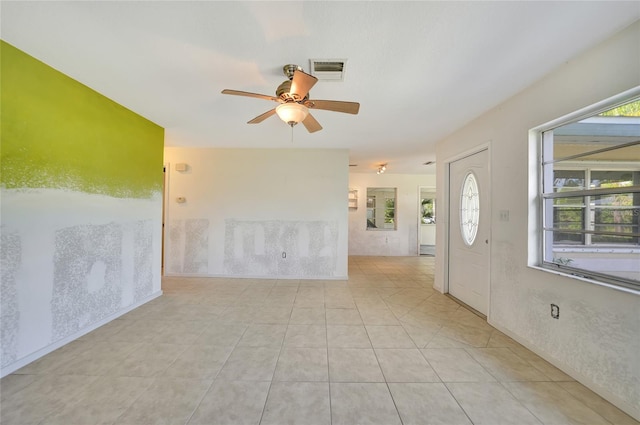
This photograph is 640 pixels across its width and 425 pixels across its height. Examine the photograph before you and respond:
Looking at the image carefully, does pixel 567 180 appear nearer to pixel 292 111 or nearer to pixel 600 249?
pixel 600 249

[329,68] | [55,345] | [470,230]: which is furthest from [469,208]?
[55,345]

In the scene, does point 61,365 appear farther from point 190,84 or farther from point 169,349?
point 190,84

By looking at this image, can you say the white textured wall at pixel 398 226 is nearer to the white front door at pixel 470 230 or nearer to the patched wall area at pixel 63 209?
the white front door at pixel 470 230

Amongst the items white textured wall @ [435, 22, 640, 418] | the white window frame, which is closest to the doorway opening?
white textured wall @ [435, 22, 640, 418]

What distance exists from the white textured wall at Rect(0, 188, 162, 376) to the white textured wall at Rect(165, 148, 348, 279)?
143 centimetres

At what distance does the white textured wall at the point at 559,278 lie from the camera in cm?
156

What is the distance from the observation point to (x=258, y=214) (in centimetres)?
467

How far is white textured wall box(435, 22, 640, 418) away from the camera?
1.56m

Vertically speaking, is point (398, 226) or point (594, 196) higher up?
point (594, 196)

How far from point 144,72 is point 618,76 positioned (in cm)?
371

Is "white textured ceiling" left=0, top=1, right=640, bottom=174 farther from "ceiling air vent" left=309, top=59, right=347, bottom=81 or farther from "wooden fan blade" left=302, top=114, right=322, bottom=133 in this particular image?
"wooden fan blade" left=302, top=114, right=322, bottom=133

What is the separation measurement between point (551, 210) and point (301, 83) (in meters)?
2.56

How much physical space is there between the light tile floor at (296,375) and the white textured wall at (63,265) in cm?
20

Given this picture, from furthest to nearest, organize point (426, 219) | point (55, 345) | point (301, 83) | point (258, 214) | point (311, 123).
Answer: point (426, 219)
point (258, 214)
point (311, 123)
point (55, 345)
point (301, 83)
